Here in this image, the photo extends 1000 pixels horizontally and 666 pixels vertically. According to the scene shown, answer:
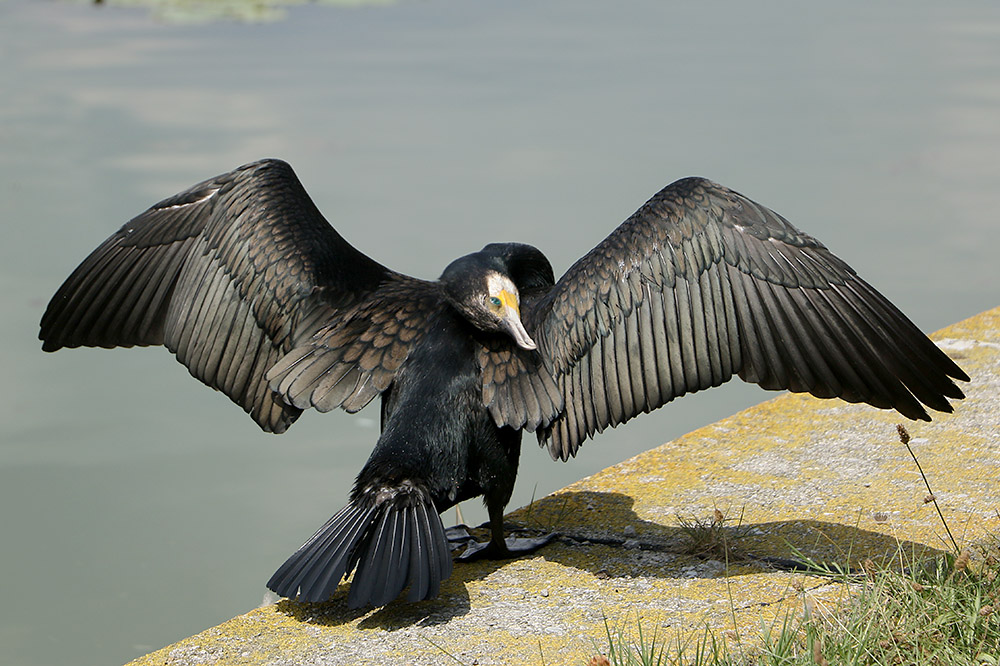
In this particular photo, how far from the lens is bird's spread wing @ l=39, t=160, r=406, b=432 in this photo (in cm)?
308

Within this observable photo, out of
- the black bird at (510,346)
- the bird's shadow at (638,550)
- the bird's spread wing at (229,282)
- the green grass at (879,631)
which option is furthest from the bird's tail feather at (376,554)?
the bird's spread wing at (229,282)

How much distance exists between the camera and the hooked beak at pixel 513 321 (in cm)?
273

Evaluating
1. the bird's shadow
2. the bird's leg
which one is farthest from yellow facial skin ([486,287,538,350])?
the bird's shadow

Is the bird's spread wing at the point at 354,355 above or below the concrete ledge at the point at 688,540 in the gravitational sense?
above

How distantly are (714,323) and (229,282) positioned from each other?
138 centimetres

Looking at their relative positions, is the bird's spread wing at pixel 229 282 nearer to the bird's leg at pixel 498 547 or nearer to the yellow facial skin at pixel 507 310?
the yellow facial skin at pixel 507 310

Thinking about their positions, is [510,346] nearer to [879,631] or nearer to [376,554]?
[376,554]

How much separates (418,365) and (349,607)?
70 cm

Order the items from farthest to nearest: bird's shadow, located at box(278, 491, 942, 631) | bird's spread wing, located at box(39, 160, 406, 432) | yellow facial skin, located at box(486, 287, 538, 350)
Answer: bird's spread wing, located at box(39, 160, 406, 432), yellow facial skin, located at box(486, 287, 538, 350), bird's shadow, located at box(278, 491, 942, 631)

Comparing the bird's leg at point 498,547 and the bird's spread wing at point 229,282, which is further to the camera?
the bird's spread wing at point 229,282

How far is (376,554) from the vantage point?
8.02 ft

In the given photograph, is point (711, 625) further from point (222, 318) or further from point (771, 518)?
point (222, 318)

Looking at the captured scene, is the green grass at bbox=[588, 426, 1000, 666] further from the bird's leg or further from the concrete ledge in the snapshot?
the bird's leg

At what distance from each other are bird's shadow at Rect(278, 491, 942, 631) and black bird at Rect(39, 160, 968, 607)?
0.10 m
